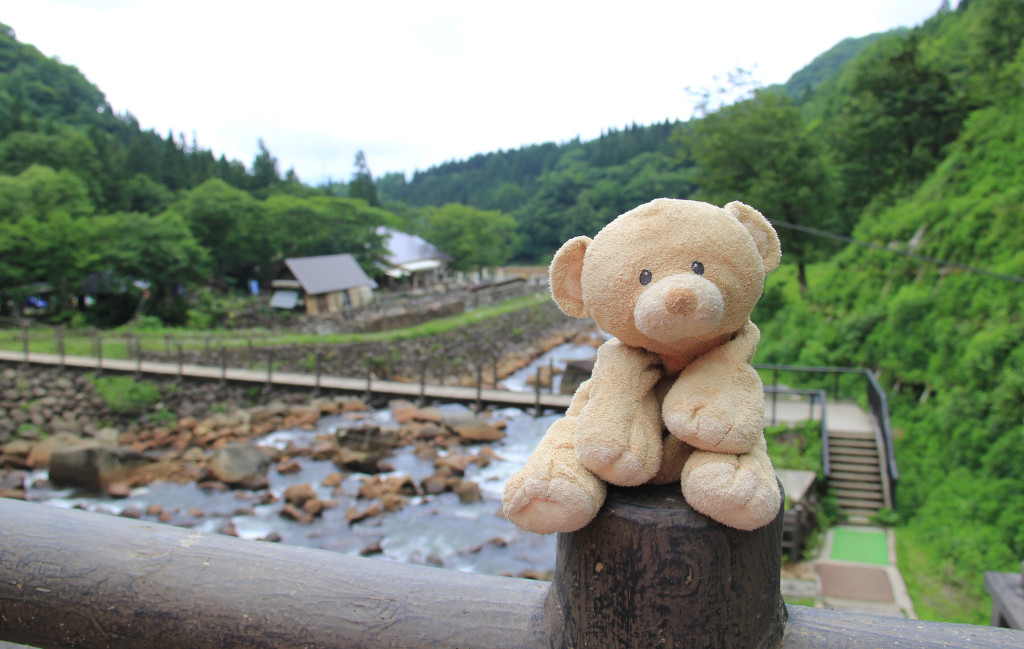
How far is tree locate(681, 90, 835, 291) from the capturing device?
15.4m

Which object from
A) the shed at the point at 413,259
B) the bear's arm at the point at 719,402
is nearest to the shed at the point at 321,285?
the shed at the point at 413,259

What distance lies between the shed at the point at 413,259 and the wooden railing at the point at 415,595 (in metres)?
33.5

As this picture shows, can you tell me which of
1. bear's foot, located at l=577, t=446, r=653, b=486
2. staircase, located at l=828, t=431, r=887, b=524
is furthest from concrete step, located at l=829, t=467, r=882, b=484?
bear's foot, located at l=577, t=446, r=653, b=486

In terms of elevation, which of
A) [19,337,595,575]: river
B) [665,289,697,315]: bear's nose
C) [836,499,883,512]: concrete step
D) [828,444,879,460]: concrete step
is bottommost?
[19,337,595,575]: river

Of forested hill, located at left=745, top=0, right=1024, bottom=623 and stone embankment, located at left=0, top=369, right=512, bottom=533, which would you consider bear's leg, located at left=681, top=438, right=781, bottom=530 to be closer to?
forested hill, located at left=745, top=0, right=1024, bottom=623

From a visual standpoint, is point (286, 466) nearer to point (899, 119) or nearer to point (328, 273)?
point (328, 273)

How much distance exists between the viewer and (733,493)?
98 centimetres

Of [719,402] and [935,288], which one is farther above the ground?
[719,402]

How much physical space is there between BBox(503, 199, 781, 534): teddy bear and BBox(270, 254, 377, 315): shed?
86.3 ft

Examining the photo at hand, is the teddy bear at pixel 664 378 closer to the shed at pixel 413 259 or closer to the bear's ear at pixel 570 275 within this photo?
the bear's ear at pixel 570 275

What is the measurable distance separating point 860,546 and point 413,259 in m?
32.6

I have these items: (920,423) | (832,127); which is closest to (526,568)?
(920,423)

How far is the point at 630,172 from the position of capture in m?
24.8

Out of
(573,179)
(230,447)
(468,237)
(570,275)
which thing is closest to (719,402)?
(570,275)
